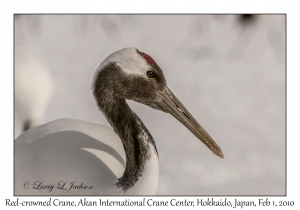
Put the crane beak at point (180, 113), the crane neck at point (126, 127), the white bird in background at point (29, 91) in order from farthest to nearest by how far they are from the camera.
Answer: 1. the white bird in background at point (29, 91)
2. the crane beak at point (180, 113)
3. the crane neck at point (126, 127)

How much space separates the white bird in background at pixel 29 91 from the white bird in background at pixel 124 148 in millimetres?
1018

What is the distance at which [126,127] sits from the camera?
7.32 ft

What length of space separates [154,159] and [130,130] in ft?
0.73

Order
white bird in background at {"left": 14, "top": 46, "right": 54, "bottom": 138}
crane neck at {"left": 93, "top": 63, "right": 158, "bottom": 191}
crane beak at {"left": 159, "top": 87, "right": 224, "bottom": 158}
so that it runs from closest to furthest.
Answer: crane neck at {"left": 93, "top": 63, "right": 158, "bottom": 191}
crane beak at {"left": 159, "top": 87, "right": 224, "bottom": 158}
white bird in background at {"left": 14, "top": 46, "right": 54, "bottom": 138}

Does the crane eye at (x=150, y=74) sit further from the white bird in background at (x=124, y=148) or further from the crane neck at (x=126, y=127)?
the crane neck at (x=126, y=127)

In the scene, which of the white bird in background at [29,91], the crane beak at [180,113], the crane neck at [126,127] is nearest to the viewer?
the crane neck at [126,127]

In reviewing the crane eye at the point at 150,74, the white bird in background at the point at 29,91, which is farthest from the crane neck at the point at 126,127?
the white bird in background at the point at 29,91

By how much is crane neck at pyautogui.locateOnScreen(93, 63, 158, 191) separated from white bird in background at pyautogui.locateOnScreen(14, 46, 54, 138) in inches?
57.5

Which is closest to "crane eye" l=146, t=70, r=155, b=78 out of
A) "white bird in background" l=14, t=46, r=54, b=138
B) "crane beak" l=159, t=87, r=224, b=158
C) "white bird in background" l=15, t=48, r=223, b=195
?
"white bird in background" l=15, t=48, r=223, b=195

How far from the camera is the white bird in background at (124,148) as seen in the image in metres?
2.20

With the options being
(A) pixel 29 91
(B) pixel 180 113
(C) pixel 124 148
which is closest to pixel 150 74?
(B) pixel 180 113

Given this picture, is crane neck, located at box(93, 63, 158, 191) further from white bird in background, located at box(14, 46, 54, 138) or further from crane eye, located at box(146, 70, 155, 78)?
white bird in background, located at box(14, 46, 54, 138)

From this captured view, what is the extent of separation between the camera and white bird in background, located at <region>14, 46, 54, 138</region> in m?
3.45
